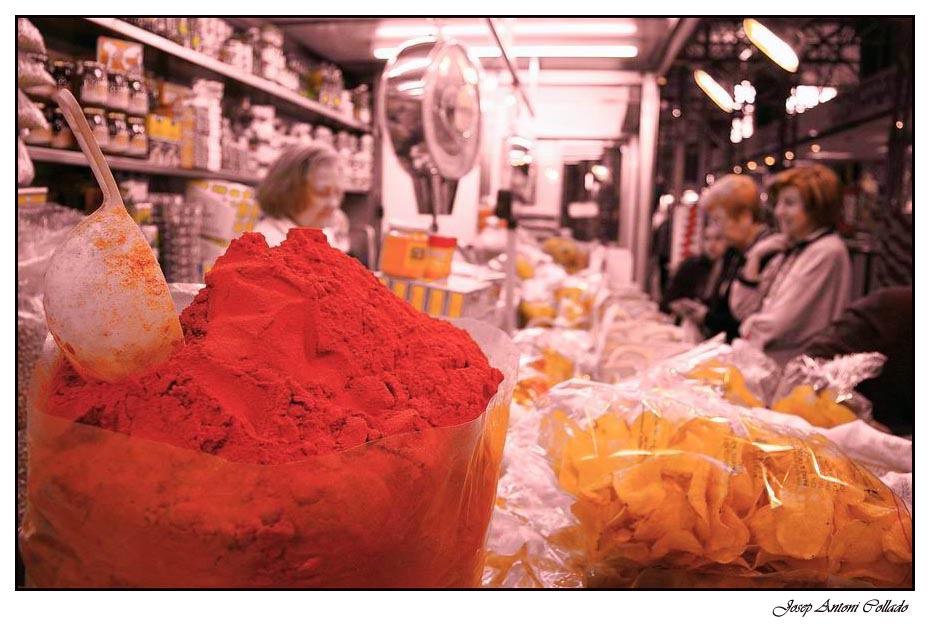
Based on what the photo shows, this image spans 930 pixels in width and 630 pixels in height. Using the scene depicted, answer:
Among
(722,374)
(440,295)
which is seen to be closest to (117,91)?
(440,295)

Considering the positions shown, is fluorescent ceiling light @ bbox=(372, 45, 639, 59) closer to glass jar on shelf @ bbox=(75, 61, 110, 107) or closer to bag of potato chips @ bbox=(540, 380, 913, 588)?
glass jar on shelf @ bbox=(75, 61, 110, 107)

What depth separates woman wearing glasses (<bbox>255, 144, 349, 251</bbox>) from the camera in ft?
8.59

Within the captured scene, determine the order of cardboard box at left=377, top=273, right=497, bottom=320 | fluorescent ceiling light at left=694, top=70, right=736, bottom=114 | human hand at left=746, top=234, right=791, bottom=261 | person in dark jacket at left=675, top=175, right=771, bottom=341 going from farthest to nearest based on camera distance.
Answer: fluorescent ceiling light at left=694, top=70, right=736, bottom=114
person in dark jacket at left=675, top=175, right=771, bottom=341
human hand at left=746, top=234, right=791, bottom=261
cardboard box at left=377, top=273, right=497, bottom=320

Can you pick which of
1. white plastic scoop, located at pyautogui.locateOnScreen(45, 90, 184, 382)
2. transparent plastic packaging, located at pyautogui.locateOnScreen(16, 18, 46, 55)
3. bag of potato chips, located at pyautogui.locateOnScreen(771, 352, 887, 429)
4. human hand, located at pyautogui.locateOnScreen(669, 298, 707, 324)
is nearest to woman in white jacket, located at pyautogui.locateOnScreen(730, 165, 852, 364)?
human hand, located at pyautogui.locateOnScreen(669, 298, 707, 324)

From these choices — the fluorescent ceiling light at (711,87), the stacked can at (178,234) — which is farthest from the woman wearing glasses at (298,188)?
the fluorescent ceiling light at (711,87)

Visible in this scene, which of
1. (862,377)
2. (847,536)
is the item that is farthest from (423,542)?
(862,377)

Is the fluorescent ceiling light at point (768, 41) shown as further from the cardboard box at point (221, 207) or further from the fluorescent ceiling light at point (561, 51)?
the cardboard box at point (221, 207)

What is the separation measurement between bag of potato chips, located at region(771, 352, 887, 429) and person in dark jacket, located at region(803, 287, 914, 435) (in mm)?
178

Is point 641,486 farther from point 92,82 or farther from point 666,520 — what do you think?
point 92,82

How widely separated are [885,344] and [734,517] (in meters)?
1.35

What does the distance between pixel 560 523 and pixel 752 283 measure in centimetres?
285

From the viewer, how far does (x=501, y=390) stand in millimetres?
644

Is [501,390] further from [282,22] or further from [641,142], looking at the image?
[641,142]

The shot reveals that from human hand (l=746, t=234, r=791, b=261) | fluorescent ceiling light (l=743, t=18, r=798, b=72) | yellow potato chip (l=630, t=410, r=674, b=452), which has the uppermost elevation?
fluorescent ceiling light (l=743, t=18, r=798, b=72)
